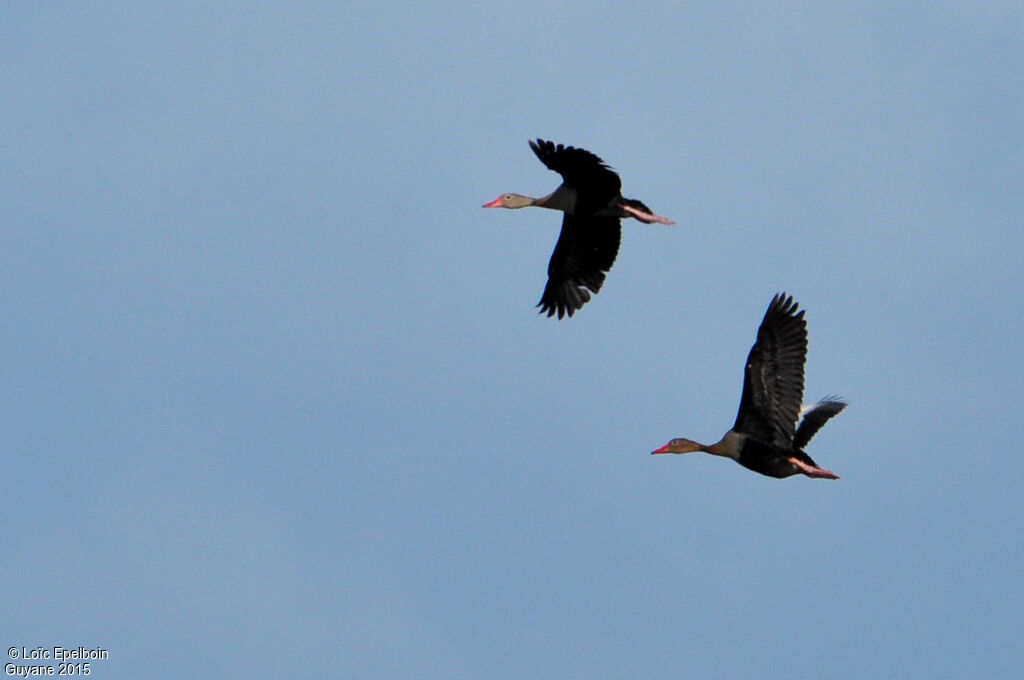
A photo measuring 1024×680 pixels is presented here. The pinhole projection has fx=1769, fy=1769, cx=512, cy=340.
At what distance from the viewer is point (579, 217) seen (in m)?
18.5

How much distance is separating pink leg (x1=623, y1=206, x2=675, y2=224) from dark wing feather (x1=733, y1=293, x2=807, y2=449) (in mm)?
1695

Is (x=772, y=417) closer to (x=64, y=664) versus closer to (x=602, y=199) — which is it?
(x=602, y=199)

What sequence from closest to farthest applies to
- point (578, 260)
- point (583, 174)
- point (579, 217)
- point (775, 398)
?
1. point (775, 398)
2. point (583, 174)
3. point (579, 217)
4. point (578, 260)

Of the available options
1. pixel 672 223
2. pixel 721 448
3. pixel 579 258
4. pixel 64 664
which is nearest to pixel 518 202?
pixel 579 258

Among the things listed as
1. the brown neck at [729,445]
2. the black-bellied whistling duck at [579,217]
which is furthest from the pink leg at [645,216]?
the brown neck at [729,445]

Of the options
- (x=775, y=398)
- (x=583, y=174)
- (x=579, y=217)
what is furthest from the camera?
(x=579, y=217)

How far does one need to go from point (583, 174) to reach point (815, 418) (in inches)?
138

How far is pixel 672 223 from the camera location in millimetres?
17562

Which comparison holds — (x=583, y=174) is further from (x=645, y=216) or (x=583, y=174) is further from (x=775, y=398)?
(x=775, y=398)

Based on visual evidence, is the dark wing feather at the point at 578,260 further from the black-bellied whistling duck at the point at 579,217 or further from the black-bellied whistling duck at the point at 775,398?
the black-bellied whistling duck at the point at 775,398

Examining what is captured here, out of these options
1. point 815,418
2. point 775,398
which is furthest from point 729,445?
point 815,418

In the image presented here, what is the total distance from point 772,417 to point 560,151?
3.22 meters

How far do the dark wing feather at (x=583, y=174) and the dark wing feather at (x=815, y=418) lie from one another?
2.99m

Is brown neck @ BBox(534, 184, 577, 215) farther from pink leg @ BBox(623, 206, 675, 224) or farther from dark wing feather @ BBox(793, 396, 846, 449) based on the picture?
dark wing feather @ BBox(793, 396, 846, 449)
